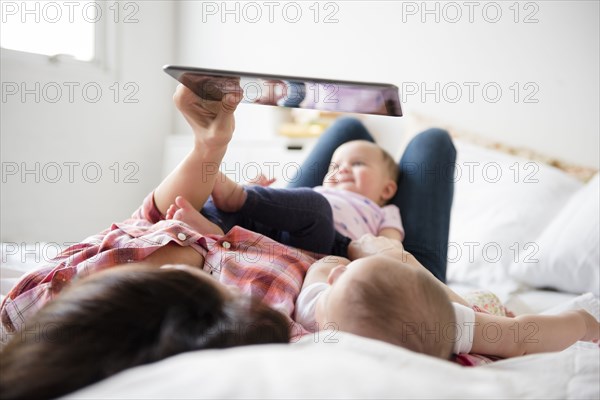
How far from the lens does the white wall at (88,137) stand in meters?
2.09

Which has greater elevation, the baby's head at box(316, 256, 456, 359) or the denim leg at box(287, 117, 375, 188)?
the denim leg at box(287, 117, 375, 188)

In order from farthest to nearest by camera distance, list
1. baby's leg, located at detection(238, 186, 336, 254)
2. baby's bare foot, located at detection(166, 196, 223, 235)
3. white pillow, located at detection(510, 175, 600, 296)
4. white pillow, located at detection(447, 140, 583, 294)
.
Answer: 1. white pillow, located at detection(447, 140, 583, 294)
2. white pillow, located at detection(510, 175, 600, 296)
3. baby's leg, located at detection(238, 186, 336, 254)
4. baby's bare foot, located at detection(166, 196, 223, 235)

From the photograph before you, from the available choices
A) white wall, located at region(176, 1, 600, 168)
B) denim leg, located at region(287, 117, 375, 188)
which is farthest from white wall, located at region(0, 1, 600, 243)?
denim leg, located at region(287, 117, 375, 188)

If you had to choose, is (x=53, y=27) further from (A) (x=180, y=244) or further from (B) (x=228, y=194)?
(A) (x=180, y=244)

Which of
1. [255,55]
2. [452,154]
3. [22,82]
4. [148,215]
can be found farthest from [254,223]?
[255,55]

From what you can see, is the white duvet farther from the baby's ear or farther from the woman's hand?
the baby's ear

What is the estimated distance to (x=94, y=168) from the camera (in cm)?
247

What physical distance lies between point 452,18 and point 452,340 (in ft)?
6.37

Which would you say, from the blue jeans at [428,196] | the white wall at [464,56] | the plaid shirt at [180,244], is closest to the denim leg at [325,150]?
the blue jeans at [428,196]

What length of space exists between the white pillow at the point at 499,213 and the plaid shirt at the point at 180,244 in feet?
3.01

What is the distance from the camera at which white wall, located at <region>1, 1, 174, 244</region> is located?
2092 millimetres

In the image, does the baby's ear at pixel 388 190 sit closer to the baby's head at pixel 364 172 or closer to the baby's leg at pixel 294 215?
the baby's head at pixel 364 172

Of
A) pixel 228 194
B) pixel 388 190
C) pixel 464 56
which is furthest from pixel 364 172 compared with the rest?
pixel 464 56

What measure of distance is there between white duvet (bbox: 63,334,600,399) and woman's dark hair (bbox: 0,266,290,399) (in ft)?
0.07
